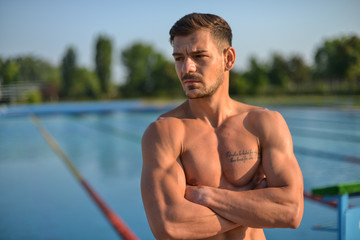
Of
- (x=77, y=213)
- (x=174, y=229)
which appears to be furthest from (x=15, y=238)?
(x=174, y=229)

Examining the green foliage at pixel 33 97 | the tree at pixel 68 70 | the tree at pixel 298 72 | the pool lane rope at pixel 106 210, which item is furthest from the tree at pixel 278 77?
the pool lane rope at pixel 106 210

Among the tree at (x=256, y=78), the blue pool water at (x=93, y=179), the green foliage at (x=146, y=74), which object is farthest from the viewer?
the green foliage at (x=146, y=74)

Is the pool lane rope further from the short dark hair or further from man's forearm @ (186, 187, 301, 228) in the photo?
the short dark hair

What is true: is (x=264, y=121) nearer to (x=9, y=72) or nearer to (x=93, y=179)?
(x=93, y=179)

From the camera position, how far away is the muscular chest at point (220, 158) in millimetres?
1349

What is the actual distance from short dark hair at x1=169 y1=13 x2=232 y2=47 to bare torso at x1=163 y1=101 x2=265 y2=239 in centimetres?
33

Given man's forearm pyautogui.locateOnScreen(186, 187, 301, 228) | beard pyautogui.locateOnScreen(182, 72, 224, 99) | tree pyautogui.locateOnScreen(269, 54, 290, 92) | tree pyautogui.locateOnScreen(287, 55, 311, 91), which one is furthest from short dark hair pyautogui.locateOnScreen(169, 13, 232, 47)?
tree pyautogui.locateOnScreen(287, 55, 311, 91)

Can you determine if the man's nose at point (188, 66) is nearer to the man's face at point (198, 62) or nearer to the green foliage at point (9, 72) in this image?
the man's face at point (198, 62)

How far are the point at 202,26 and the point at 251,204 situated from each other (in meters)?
0.66

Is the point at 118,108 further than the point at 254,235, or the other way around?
the point at 118,108

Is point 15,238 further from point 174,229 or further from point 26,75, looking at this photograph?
point 26,75

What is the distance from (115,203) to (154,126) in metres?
4.61

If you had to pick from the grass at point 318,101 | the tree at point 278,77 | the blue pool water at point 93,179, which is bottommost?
the grass at point 318,101

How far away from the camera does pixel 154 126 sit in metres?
1.35
